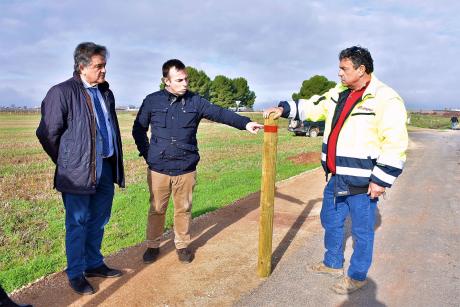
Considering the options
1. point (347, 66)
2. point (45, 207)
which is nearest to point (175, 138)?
point (347, 66)

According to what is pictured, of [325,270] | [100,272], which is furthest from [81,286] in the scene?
[325,270]

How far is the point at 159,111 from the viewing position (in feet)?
14.6

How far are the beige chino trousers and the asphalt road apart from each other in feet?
3.69

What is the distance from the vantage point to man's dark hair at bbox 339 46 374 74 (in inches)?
148

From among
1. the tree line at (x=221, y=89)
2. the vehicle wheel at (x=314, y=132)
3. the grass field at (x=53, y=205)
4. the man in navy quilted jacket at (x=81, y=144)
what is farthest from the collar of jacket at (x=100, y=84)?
the tree line at (x=221, y=89)

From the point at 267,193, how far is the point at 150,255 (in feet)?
5.09

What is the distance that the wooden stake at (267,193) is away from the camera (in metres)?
4.10

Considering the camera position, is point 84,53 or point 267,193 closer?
point 84,53

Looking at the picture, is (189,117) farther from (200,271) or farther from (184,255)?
(200,271)

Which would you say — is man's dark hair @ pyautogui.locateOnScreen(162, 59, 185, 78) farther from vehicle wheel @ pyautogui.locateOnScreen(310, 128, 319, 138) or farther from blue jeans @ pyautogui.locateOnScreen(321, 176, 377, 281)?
vehicle wheel @ pyautogui.locateOnScreen(310, 128, 319, 138)

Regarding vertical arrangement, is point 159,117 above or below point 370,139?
above

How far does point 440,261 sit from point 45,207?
670 cm

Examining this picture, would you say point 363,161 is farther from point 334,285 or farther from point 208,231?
point 208,231

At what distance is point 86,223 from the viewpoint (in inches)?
159
